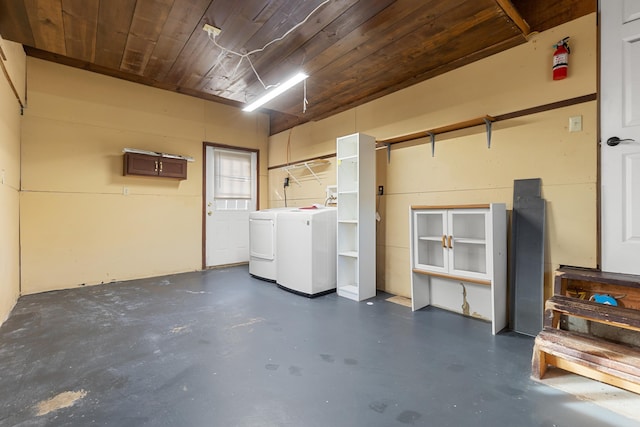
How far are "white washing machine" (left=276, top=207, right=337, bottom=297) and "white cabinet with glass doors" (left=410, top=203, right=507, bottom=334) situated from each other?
1089mm

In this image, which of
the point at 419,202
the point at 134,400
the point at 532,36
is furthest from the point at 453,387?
the point at 532,36

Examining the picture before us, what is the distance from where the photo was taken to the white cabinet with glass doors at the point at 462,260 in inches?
99.0

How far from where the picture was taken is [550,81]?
247 centimetres

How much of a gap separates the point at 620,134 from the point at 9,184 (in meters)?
5.53

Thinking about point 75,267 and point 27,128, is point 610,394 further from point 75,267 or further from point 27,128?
point 27,128

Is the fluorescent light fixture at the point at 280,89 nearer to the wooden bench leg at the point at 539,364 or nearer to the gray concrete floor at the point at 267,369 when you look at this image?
the gray concrete floor at the point at 267,369

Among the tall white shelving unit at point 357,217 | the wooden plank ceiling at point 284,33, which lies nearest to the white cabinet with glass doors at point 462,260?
the tall white shelving unit at point 357,217

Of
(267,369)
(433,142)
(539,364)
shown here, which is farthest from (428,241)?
(267,369)

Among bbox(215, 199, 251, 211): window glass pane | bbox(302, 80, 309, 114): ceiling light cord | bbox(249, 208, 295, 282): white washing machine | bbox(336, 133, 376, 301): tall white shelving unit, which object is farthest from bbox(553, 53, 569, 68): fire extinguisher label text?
bbox(215, 199, 251, 211): window glass pane

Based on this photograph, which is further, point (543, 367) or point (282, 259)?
point (282, 259)

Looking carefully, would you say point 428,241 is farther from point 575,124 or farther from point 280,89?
point 280,89

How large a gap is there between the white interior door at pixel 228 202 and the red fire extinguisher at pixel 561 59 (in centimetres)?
462

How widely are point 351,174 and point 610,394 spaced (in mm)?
2984

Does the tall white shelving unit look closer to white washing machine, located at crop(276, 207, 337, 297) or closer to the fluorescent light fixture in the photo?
white washing machine, located at crop(276, 207, 337, 297)
